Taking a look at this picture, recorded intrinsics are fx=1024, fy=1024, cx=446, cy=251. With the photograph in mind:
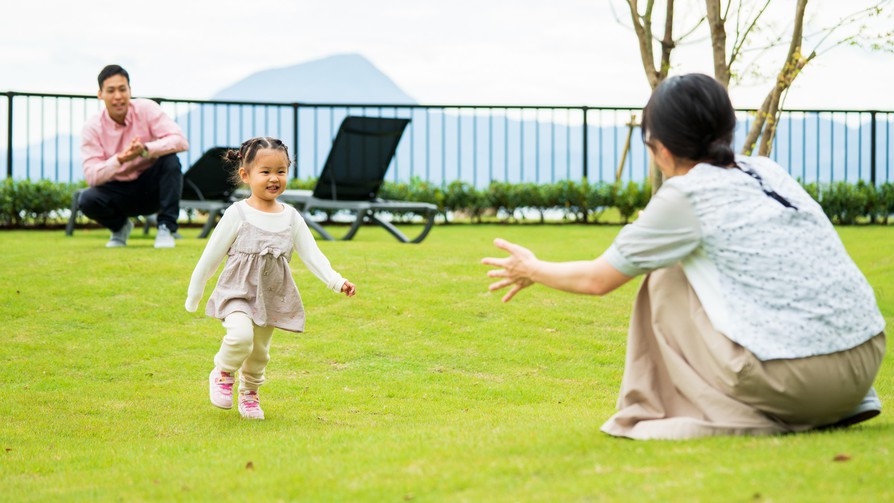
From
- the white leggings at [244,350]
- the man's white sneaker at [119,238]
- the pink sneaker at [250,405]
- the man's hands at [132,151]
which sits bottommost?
the pink sneaker at [250,405]

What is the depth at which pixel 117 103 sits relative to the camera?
8352mm

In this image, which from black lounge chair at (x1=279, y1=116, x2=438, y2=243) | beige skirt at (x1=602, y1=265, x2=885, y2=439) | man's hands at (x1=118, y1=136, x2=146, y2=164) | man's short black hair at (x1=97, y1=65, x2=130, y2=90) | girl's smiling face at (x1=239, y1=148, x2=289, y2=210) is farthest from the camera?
black lounge chair at (x1=279, y1=116, x2=438, y2=243)

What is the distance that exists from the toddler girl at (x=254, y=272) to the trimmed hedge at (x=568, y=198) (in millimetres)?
9074

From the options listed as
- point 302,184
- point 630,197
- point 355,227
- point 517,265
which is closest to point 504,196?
point 630,197

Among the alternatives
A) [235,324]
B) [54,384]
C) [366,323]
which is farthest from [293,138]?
[235,324]

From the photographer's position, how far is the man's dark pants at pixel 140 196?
8.76m

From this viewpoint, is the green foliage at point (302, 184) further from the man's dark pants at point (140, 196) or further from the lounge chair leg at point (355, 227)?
the man's dark pants at point (140, 196)

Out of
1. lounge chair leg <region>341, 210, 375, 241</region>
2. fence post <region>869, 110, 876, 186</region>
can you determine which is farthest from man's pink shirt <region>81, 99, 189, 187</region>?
fence post <region>869, 110, 876, 186</region>

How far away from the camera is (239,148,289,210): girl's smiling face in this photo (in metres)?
4.43

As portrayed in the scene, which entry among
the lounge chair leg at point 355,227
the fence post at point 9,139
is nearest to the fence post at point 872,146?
the lounge chair leg at point 355,227

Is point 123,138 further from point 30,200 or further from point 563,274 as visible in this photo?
point 563,274

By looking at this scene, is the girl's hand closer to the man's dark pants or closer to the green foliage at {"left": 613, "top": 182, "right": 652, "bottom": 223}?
the man's dark pants

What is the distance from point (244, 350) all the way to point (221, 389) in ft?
0.84

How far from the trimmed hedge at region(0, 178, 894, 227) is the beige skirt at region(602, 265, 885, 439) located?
1054cm
